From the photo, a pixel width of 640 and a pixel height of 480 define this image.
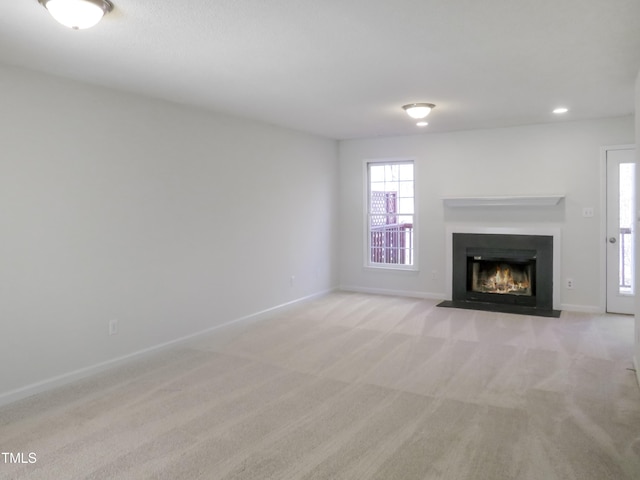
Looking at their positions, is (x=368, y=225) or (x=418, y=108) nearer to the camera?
(x=418, y=108)

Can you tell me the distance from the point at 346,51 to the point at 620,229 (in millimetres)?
4308

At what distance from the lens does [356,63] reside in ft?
10.9

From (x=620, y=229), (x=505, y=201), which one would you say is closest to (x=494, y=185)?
(x=505, y=201)

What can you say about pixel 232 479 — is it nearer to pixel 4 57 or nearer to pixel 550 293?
pixel 4 57

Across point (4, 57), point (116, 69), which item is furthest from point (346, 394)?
point (4, 57)

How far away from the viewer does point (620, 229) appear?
5.55 meters

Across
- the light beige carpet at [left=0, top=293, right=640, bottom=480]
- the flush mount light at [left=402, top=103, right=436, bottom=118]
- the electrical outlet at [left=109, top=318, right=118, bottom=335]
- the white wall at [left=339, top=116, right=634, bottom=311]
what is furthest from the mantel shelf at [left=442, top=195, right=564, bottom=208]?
the electrical outlet at [left=109, top=318, right=118, bottom=335]

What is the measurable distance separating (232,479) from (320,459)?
47 cm

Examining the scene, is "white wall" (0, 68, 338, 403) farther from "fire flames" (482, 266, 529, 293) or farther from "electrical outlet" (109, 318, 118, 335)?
"fire flames" (482, 266, 529, 293)

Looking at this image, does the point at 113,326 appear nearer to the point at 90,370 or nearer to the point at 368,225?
the point at 90,370

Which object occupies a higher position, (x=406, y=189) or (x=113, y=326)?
(x=406, y=189)

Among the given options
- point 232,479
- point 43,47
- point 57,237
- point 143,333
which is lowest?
point 232,479

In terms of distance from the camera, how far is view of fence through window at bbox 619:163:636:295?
17.9 feet

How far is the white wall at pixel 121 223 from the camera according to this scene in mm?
3332
